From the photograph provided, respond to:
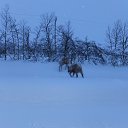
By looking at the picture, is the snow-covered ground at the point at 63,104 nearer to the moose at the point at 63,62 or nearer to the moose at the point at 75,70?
the moose at the point at 75,70

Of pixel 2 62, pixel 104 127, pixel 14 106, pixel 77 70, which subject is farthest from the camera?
pixel 2 62

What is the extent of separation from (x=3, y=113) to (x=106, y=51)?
16458 millimetres

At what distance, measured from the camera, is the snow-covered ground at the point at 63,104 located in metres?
11.1

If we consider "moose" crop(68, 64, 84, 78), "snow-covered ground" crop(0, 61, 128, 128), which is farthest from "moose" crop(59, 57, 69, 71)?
"snow-covered ground" crop(0, 61, 128, 128)

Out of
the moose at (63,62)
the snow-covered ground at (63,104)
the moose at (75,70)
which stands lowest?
the snow-covered ground at (63,104)

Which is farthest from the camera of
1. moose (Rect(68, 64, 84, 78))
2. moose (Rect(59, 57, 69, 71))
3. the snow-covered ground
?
moose (Rect(59, 57, 69, 71))

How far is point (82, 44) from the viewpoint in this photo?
26.6 meters

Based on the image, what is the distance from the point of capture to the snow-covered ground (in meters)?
11.1

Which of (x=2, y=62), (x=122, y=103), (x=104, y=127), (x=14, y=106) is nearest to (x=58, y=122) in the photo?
(x=104, y=127)

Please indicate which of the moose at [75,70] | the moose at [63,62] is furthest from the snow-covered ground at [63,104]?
the moose at [63,62]

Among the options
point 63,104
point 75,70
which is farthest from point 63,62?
point 63,104

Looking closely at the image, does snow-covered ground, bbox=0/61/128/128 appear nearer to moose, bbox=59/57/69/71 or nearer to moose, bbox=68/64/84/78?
moose, bbox=68/64/84/78

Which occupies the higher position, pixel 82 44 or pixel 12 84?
pixel 82 44

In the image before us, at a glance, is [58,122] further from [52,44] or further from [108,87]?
[52,44]
